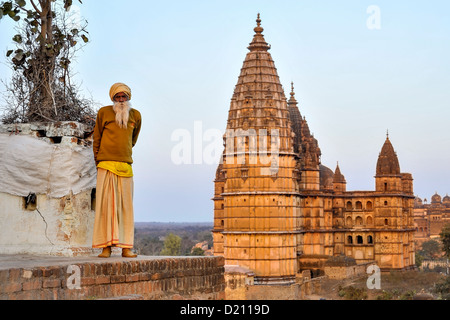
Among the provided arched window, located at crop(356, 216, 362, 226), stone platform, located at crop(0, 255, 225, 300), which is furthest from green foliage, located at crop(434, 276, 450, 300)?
stone platform, located at crop(0, 255, 225, 300)

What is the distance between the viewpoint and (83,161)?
31.2 feet

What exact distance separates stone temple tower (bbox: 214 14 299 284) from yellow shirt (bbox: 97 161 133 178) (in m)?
40.6

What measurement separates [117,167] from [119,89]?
900 mm

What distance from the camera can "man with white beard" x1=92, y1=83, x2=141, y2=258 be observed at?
8820 millimetres

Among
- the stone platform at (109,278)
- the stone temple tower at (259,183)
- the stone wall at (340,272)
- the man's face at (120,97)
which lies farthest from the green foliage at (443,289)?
the man's face at (120,97)

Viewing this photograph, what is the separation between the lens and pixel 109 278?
783cm

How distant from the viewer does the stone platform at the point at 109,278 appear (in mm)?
6947

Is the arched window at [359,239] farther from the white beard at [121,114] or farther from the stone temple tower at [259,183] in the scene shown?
the white beard at [121,114]

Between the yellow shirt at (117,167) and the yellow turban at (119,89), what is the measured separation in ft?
2.51

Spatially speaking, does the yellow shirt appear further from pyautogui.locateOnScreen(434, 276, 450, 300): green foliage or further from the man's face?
pyautogui.locateOnScreen(434, 276, 450, 300): green foliage

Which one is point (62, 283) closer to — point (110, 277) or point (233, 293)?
point (110, 277)

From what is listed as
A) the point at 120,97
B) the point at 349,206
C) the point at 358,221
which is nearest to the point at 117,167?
the point at 120,97
